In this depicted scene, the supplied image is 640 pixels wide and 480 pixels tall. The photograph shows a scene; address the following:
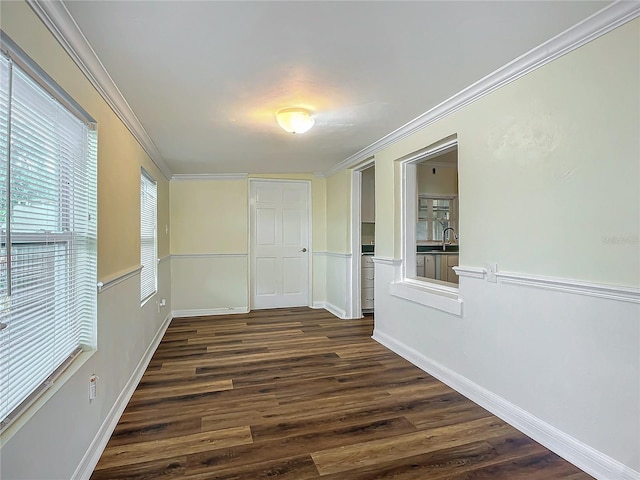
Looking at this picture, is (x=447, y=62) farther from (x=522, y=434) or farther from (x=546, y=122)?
(x=522, y=434)

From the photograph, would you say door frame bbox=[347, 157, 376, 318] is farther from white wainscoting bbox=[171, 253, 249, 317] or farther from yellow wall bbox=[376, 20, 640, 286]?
yellow wall bbox=[376, 20, 640, 286]

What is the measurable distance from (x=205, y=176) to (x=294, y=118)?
120 inches

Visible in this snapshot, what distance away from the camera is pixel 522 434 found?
2100 mm

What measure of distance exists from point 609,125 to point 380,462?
1980mm

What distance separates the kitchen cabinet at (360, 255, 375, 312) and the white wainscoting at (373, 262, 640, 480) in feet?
7.58

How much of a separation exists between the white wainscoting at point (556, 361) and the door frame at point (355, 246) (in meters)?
2.13

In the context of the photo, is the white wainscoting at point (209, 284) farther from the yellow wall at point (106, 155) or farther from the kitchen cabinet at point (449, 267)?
the kitchen cabinet at point (449, 267)

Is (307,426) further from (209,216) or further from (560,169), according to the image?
(209,216)

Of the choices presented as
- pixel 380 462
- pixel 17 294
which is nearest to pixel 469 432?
pixel 380 462

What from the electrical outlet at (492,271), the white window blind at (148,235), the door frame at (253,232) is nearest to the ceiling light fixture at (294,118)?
the white window blind at (148,235)

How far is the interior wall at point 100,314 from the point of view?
49.9 inches

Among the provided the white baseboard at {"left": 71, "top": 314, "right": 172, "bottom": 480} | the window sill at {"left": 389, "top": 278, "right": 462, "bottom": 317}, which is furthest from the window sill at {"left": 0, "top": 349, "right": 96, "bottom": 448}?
the window sill at {"left": 389, "top": 278, "right": 462, "bottom": 317}

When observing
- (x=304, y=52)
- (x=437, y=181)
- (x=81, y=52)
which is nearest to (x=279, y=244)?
(x=437, y=181)

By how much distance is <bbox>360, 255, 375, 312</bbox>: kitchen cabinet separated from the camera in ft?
16.8
